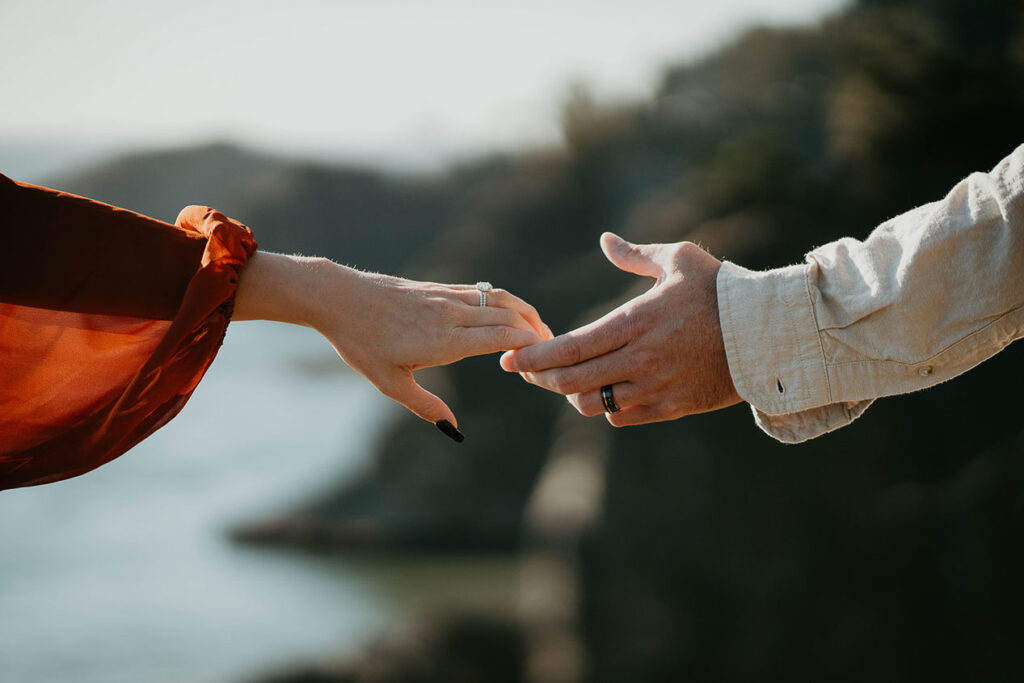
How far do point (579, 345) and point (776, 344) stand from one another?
0.36 metres

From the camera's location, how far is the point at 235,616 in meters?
5.42

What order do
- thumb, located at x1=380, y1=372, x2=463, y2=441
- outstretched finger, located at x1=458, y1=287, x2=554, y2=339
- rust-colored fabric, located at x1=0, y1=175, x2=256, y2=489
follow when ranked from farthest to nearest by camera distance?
outstretched finger, located at x1=458, y1=287, x2=554, y2=339 → thumb, located at x1=380, y1=372, x2=463, y2=441 → rust-colored fabric, located at x1=0, y1=175, x2=256, y2=489

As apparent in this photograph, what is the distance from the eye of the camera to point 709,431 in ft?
12.6

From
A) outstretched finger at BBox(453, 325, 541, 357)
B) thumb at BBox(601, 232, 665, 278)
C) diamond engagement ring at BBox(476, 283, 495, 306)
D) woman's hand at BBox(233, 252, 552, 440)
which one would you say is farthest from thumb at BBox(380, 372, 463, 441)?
thumb at BBox(601, 232, 665, 278)

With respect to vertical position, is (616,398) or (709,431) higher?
(709,431)

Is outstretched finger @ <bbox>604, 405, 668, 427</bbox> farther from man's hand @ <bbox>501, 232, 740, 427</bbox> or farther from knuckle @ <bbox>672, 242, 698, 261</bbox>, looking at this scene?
knuckle @ <bbox>672, 242, 698, 261</bbox>

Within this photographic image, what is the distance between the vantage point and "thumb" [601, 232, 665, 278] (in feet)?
5.55

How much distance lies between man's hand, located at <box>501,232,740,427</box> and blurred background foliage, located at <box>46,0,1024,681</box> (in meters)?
0.33

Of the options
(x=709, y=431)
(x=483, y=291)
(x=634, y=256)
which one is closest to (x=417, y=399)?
(x=483, y=291)

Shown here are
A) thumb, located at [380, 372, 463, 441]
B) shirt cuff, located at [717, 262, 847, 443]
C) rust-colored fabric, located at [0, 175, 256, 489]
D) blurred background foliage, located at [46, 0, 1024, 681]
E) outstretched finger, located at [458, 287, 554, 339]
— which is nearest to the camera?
rust-colored fabric, located at [0, 175, 256, 489]

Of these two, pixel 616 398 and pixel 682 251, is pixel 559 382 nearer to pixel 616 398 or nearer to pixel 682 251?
pixel 616 398

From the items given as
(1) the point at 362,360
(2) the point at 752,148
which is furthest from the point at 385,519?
(1) the point at 362,360

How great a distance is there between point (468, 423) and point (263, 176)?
3172mm

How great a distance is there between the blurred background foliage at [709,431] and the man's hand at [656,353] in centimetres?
33
